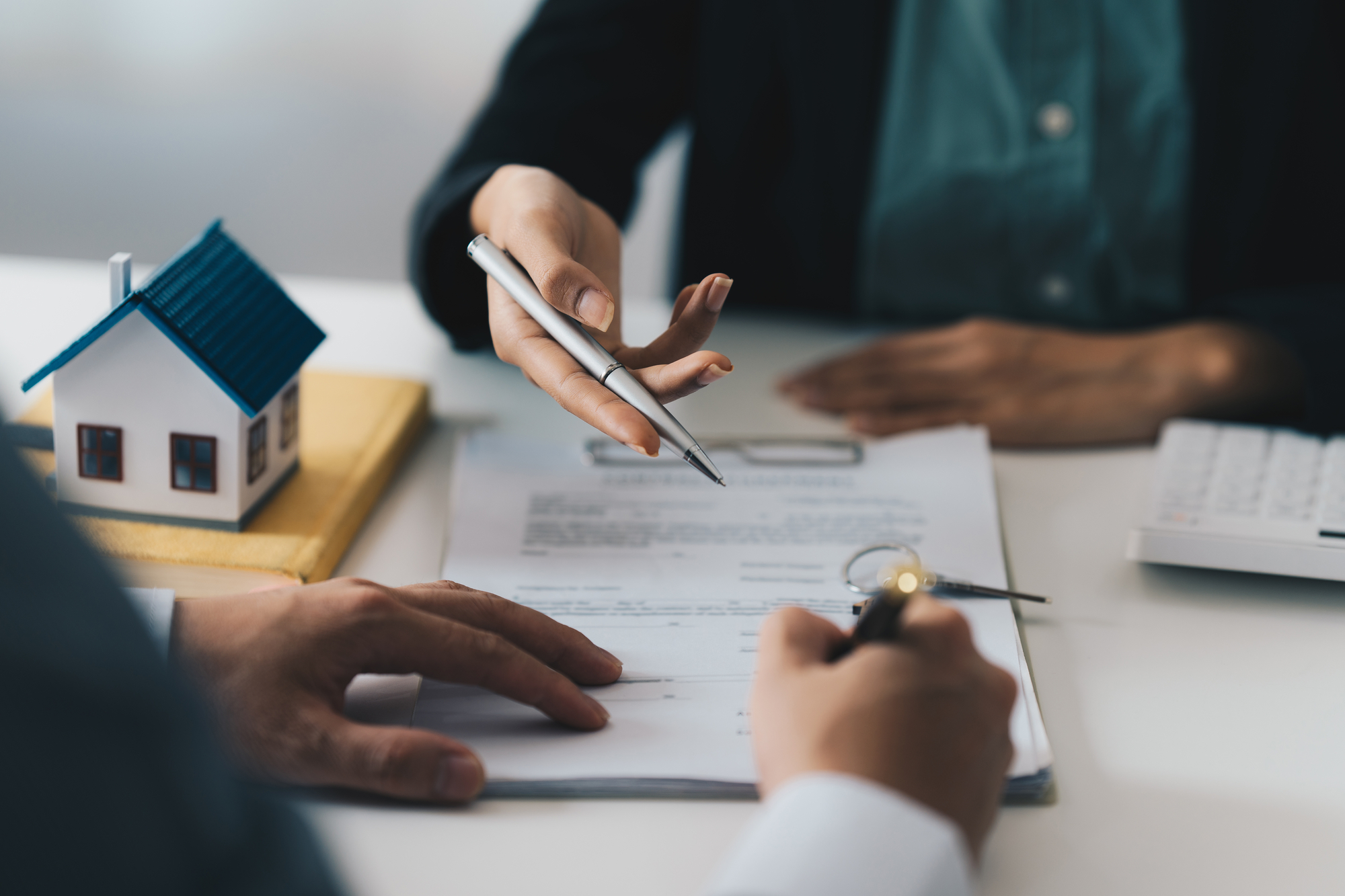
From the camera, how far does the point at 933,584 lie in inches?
23.4

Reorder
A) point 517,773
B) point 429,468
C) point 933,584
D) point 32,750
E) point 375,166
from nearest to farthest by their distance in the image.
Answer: point 32,750 → point 517,773 → point 933,584 → point 429,468 → point 375,166

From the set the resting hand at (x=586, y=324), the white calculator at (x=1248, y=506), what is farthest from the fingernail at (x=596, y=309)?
the white calculator at (x=1248, y=506)

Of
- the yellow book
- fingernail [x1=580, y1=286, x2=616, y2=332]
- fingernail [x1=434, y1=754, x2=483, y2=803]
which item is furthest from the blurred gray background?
fingernail [x1=434, y1=754, x2=483, y2=803]

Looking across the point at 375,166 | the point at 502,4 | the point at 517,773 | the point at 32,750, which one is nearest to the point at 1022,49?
the point at 517,773

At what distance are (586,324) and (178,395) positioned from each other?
25cm

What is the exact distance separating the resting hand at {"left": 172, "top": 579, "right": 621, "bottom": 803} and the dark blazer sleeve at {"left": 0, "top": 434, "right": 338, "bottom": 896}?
0.19 meters

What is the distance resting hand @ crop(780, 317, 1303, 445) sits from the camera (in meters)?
0.82

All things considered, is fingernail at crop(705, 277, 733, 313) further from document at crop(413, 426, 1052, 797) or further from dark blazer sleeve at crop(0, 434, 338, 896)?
dark blazer sleeve at crop(0, 434, 338, 896)

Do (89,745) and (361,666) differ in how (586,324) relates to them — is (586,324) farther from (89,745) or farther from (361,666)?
(89,745)

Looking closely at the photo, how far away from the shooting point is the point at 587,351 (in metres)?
0.53

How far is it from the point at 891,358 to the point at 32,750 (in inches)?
30.6

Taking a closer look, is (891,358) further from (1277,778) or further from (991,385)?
(1277,778)

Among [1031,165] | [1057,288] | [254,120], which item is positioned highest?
[1031,165]

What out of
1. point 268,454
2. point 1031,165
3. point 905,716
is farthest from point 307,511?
point 1031,165
